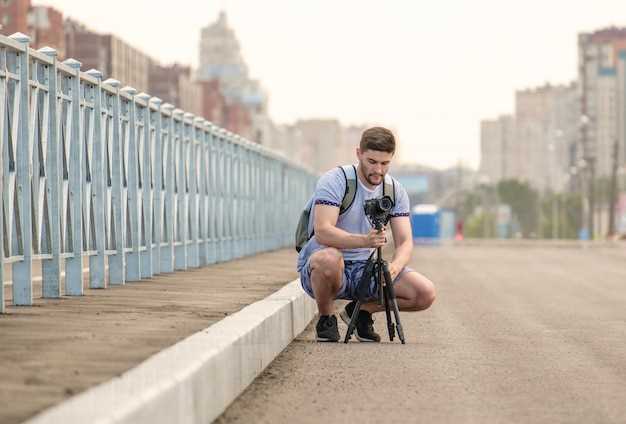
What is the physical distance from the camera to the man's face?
11.0 m

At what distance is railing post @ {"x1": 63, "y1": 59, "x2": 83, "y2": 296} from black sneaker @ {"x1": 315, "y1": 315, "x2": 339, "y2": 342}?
300 cm

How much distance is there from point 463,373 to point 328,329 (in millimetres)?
2252

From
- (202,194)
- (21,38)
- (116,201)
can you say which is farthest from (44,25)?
(21,38)

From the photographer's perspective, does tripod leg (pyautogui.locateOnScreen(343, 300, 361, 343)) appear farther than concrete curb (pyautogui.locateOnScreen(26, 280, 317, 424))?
Yes

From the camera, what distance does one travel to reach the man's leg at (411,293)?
1164cm

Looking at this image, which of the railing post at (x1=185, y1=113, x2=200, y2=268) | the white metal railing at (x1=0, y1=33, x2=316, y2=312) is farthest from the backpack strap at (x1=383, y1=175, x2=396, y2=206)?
the railing post at (x1=185, y1=113, x2=200, y2=268)

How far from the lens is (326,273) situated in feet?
37.1

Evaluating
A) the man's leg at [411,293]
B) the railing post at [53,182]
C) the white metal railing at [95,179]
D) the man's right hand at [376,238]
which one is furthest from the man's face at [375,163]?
the railing post at [53,182]

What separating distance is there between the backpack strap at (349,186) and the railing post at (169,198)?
863 cm

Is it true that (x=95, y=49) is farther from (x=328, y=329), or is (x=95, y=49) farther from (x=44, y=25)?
(x=328, y=329)

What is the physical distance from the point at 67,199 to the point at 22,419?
27.3 ft

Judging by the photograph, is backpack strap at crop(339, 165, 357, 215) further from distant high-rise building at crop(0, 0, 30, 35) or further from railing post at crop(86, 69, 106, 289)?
distant high-rise building at crop(0, 0, 30, 35)

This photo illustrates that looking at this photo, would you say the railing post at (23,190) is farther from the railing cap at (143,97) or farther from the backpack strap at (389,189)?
the railing cap at (143,97)

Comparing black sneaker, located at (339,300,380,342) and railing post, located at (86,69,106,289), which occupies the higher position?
railing post, located at (86,69,106,289)
